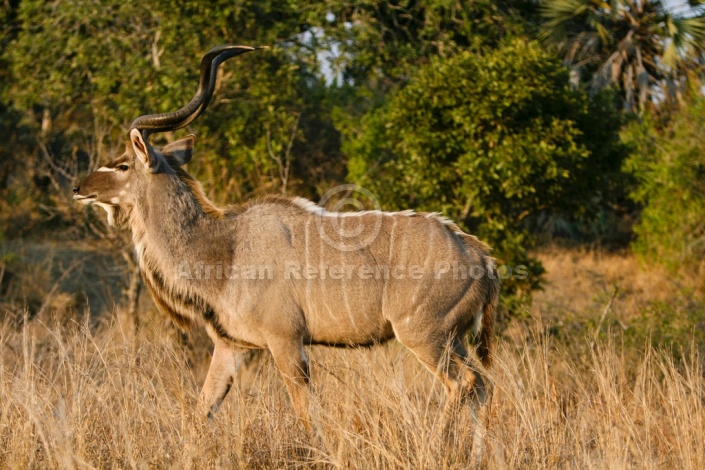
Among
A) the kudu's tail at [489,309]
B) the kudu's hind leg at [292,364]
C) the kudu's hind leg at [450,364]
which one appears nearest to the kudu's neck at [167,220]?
the kudu's hind leg at [292,364]

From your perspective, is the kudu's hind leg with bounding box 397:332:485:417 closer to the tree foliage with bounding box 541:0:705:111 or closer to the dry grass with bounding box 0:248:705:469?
the dry grass with bounding box 0:248:705:469

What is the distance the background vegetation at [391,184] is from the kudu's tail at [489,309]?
1.16ft

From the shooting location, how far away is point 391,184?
10172 millimetres

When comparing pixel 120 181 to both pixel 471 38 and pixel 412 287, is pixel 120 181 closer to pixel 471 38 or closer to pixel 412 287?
pixel 412 287

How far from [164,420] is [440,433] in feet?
4.89

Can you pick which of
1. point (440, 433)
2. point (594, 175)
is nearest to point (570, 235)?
point (594, 175)

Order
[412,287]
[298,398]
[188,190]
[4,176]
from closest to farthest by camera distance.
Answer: [298,398] → [412,287] → [188,190] → [4,176]

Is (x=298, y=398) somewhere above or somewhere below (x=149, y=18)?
below

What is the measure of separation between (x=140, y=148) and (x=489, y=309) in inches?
108

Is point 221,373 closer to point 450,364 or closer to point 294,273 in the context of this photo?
point 294,273

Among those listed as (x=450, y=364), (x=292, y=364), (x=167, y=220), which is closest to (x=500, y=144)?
(x=450, y=364)

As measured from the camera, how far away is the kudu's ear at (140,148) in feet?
19.0

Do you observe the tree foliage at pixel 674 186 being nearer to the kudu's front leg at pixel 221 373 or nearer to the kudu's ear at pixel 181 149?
the kudu's ear at pixel 181 149

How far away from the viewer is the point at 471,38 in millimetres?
12703
